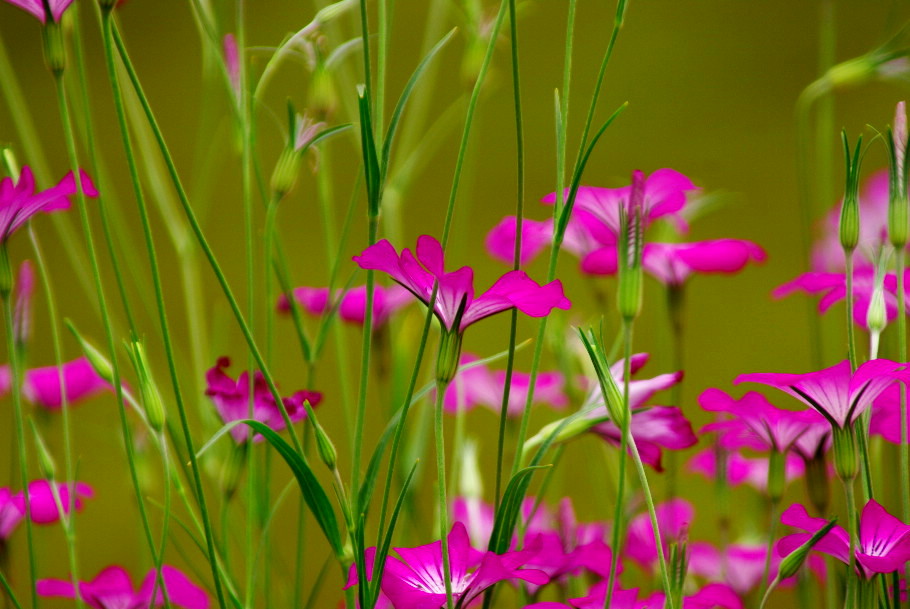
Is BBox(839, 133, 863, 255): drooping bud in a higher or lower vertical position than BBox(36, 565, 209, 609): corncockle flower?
higher

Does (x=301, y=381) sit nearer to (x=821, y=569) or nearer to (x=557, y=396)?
(x=557, y=396)

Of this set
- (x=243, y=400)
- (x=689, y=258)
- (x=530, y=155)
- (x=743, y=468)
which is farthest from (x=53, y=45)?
(x=530, y=155)

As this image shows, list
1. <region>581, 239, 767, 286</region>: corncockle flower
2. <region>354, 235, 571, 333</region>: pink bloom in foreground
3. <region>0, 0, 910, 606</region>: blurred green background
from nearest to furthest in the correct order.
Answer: <region>354, 235, 571, 333</region>: pink bloom in foreground
<region>581, 239, 767, 286</region>: corncockle flower
<region>0, 0, 910, 606</region>: blurred green background

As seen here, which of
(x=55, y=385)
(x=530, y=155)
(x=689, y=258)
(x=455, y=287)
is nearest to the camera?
(x=455, y=287)

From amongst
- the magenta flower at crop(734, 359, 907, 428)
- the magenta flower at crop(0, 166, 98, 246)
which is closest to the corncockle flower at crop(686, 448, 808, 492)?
the magenta flower at crop(734, 359, 907, 428)

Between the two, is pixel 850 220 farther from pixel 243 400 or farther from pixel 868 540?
pixel 243 400

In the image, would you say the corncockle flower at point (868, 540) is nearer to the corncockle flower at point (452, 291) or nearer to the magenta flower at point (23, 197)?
the corncockle flower at point (452, 291)

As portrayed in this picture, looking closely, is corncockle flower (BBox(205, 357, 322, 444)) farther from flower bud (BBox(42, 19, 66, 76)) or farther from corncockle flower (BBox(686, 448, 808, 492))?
corncockle flower (BBox(686, 448, 808, 492))
